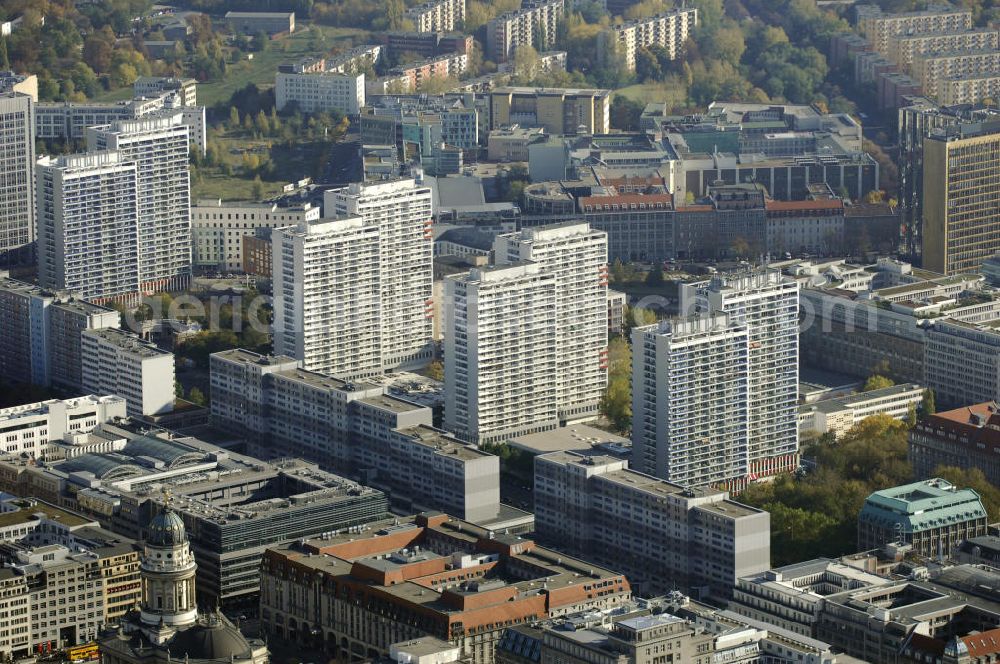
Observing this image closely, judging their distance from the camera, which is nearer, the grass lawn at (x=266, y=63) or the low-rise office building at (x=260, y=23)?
the grass lawn at (x=266, y=63)

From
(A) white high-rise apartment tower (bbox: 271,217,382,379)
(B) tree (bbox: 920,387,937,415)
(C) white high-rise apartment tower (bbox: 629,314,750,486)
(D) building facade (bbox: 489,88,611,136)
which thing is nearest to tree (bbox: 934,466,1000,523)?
(C) white high-rise apartment tower (bbox: 629,314,750,486)

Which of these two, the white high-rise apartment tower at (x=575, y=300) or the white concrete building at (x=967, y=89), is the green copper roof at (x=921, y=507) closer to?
the white high-rise apartment tower at (x=575, y=300)

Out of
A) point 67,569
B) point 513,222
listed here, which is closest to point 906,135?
point 513,222

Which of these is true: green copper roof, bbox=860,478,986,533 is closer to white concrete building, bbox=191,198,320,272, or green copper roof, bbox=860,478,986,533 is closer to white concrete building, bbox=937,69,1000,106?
white concrete building, bbox=191,198,320,272

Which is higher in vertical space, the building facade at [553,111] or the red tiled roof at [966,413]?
the building facade at [553,111]

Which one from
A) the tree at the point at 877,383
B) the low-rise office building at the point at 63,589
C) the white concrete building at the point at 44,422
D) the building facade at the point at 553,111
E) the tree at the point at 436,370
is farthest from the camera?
the building facade at the point at 553,111

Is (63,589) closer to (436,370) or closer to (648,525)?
(648,525)

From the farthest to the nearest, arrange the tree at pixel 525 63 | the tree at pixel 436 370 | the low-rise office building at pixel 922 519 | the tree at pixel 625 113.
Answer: the tree at pixel 525 63, the tree at pixel 625 113, the tree at pixel 436 370, the low-rise office building at pixel 922 519

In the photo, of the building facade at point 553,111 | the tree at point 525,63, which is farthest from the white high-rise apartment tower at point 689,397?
the tree at point 525,63
